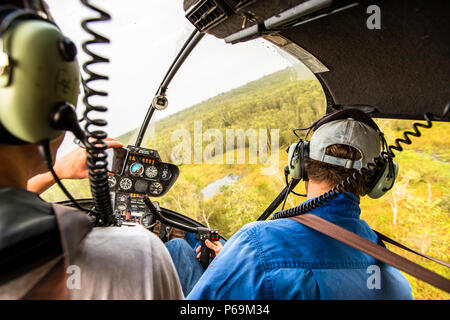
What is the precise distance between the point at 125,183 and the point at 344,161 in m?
1.55

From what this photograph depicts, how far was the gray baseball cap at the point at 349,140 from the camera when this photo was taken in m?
0.95

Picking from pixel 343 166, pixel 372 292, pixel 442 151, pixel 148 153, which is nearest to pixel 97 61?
pixel 343 166

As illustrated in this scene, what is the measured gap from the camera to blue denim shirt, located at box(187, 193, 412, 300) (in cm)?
74

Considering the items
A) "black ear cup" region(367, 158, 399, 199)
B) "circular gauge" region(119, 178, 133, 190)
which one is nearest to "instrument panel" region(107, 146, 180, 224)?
"circular gauge" region(119, 178, 133, 190)

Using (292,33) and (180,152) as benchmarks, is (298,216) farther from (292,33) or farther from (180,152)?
(180,152)

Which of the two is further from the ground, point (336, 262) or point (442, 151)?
point (442, 151)

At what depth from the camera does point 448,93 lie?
1.03 meters

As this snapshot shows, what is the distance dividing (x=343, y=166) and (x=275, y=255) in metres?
0.45

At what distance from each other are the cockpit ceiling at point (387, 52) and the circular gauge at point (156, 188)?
1.31 metres

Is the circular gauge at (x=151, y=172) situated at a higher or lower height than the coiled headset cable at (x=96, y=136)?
lower

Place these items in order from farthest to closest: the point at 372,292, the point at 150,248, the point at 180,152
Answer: the point at 180,152, the point at 372,292, the point at 150,248

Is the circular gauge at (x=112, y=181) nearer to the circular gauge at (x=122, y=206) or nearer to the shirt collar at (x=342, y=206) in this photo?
the circular gauge at (x=122, y=206)

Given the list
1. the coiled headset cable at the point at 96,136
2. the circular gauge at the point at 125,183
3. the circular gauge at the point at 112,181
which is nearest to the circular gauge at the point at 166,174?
the circular gauge at the point at 125,183

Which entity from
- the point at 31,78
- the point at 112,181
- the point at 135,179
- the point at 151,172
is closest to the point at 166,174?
the point at 151,172
